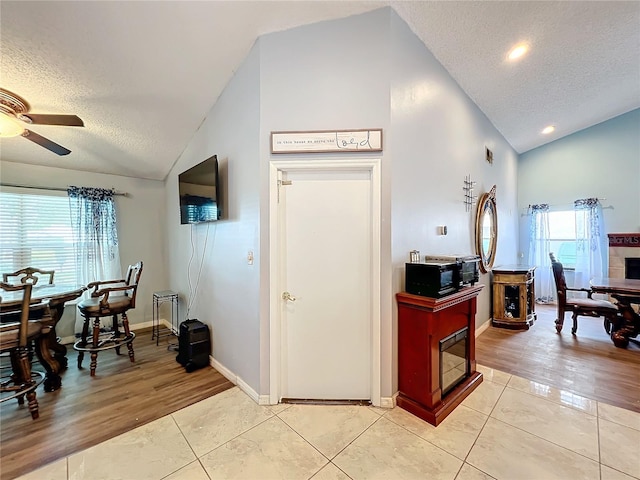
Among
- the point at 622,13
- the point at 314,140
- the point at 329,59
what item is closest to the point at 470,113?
the point at 622,13

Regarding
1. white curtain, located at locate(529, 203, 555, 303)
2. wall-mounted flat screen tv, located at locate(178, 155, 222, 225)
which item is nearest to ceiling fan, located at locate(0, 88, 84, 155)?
wall-mounted flat screen tv, located at locate(178, 155, 222, 225)

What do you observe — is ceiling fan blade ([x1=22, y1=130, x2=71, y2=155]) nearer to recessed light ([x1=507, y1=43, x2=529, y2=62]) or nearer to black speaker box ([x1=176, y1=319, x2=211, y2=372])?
black speaker box ([x1=176, y1=319, x2=211, y2=372])

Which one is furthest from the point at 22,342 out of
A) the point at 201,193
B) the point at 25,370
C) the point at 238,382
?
the point at 201,193

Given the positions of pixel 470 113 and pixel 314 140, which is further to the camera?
pixel 470 113

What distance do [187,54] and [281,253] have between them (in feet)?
6.29

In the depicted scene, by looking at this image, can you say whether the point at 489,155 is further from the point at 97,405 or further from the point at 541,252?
the point at 97,405

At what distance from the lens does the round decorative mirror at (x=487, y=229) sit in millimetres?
3820

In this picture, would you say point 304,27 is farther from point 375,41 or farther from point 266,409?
point 266,409

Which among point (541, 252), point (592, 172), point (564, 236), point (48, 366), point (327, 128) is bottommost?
point (48, 366)

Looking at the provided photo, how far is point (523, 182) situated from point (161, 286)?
26.1 feet

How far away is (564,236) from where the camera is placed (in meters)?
5.65

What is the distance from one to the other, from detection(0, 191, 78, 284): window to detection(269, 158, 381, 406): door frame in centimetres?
343

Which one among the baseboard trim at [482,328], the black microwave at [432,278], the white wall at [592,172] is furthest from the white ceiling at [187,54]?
the baseboard trim at [482,328]

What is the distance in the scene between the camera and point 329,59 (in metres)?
2.18
